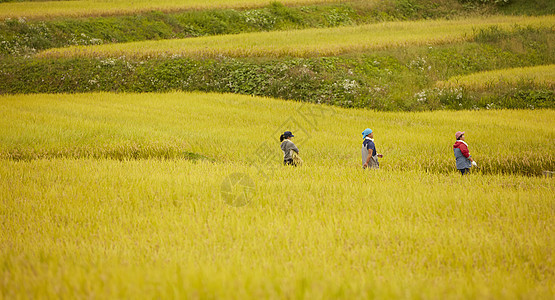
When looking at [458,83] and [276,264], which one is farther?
[458,83]

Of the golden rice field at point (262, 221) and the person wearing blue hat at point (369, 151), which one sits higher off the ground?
the person wearing blue hat at point (369, 151)

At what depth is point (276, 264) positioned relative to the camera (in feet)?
11.1

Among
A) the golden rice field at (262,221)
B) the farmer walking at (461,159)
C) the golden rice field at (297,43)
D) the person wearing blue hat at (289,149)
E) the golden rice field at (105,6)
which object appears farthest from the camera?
the golden rice field at (105,6)

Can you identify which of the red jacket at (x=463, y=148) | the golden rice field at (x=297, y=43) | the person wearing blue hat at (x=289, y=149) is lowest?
the person wearing blue hat at (x=289, y=149)

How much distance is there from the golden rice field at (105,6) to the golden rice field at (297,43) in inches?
273

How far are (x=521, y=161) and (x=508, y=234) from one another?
6.05 m

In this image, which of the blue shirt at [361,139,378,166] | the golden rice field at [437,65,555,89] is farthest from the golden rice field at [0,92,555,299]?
the golden rice field at [437,65,555,89]

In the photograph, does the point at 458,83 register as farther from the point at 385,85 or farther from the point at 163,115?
the point at 163,115

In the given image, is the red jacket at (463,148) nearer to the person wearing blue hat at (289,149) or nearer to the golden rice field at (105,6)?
the person wearing blue hat at (289,149)

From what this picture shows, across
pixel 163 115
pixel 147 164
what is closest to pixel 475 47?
pixel 163 115

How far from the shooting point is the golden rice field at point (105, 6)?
26.8 m

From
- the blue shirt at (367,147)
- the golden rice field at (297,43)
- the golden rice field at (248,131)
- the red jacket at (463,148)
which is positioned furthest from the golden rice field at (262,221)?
the golden rice field at (297,43)

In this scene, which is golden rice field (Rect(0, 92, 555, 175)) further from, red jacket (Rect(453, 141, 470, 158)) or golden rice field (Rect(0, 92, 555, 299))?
red jacket (Rect(453, 141, 470, 158))

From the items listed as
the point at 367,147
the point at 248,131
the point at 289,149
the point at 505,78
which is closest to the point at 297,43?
the point at 505,78
